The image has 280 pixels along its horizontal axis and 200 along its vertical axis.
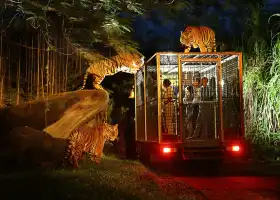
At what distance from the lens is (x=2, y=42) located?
33.7 ft

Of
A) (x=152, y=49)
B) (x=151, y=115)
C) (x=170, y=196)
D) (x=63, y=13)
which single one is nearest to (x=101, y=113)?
(x=151, y=115)

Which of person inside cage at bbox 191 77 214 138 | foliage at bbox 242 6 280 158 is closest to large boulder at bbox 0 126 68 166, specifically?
person inside cage at bbox 191 77 214 138

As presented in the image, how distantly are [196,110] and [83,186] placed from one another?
186 inches

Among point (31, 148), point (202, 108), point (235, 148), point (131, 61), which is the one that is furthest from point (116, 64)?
point (31, 148)

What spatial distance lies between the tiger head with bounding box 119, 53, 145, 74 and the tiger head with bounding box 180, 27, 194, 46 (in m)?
1.16

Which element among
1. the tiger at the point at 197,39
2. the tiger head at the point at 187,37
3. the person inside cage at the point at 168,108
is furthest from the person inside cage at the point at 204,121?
the tiger head at the point at 187,37

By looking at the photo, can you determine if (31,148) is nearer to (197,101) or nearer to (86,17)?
(86,17)

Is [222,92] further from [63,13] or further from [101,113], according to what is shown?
[63,13]

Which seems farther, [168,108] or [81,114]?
[168,108]

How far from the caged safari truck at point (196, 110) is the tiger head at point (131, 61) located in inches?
7.2

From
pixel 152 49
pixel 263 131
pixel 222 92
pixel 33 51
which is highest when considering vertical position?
pixel 152 49

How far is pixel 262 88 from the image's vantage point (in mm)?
12672

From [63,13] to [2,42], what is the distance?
104 inches

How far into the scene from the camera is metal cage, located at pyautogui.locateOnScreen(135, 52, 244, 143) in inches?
399
